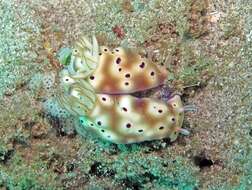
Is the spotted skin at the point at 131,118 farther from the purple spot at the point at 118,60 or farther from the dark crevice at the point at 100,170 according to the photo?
the dark crevice at the point at 100,170

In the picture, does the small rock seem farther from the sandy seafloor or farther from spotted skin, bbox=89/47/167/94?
spotted skin, bbox=89/47/167/94

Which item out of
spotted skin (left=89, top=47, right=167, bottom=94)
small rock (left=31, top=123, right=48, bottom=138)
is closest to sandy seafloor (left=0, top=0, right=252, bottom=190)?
small rock (left=31, top=123, right=48, bottom=138)

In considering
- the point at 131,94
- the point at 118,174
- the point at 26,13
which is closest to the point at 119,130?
the point at 131,94

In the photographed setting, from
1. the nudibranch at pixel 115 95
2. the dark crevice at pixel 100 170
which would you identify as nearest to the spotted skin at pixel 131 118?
the nudibranch at pixel 115 95

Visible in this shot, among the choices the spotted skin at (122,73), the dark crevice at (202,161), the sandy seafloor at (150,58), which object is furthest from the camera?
the dark crevice at (202,161)

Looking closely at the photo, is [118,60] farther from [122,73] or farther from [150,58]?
[150,58]

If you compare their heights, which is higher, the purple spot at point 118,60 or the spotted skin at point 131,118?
the purple spot at point 118,60
